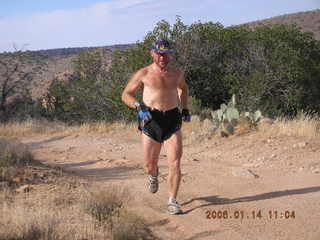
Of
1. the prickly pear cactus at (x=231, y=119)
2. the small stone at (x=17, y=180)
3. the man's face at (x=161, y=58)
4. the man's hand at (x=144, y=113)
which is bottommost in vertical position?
the prickly pear cactus at (x=231, y=119)

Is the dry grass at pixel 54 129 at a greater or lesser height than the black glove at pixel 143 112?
lesser

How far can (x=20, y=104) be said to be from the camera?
21219 mm

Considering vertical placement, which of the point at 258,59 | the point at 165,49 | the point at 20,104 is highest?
the point at 165,49

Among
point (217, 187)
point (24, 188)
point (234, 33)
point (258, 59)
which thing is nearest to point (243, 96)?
point (258, 59)

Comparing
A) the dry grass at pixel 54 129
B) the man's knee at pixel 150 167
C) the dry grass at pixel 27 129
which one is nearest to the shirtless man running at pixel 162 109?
the man's knee at pixel 150 167

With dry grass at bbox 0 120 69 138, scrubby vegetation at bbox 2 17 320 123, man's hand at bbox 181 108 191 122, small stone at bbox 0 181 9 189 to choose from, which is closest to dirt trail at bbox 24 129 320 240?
man's hand at bbox 181 108 191 122

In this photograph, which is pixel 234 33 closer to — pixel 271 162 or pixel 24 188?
pixel 271 162

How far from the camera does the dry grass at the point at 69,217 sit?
4.36m

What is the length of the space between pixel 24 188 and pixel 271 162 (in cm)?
412

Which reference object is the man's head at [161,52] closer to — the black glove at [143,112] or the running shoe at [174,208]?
the black glove at [143,112]

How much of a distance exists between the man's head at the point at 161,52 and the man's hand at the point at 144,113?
50 centimetres

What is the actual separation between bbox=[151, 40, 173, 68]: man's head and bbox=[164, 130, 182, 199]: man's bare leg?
0.76m

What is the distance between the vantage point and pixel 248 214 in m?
5.38

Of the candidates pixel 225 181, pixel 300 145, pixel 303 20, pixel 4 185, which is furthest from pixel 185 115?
pixel 303 20
